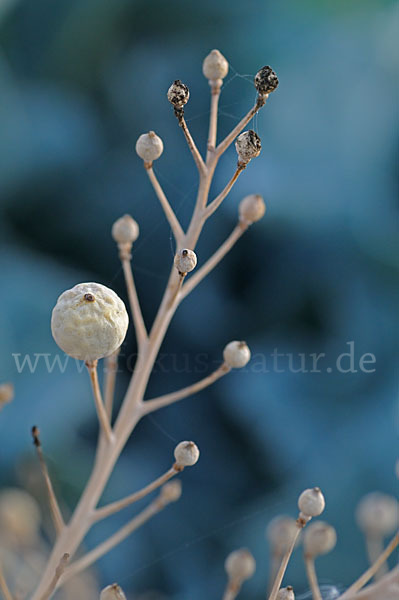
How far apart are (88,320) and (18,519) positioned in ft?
1.02

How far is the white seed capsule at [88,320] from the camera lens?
0.29m

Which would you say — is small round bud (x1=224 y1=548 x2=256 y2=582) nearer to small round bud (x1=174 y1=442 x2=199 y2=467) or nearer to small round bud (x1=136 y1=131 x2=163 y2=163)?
small round bud (x1=174 y1=442 x2=199 y2=467)

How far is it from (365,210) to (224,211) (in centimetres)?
15

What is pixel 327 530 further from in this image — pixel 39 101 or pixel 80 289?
pixel 39 101

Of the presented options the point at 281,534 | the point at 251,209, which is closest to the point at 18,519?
the point at 281,534

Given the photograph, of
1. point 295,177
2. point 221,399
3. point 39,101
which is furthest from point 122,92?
point 221,399

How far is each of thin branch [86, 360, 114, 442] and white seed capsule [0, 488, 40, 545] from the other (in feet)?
0.65

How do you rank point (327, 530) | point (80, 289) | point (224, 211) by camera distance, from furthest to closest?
point (224, 211) → point (327, 530) → point (80, 289)

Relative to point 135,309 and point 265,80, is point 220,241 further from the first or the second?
point 265,80

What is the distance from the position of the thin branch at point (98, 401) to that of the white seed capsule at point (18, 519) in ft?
0.65

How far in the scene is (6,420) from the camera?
0.70 metres

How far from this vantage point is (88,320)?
0.96 feet

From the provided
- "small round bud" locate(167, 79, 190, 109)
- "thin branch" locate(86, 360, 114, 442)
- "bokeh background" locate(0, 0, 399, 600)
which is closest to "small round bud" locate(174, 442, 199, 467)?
"thin branch" locate(86, 360, 114, 442)

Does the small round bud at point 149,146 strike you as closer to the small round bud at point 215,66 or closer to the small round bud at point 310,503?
the small round bud at point 215,66
